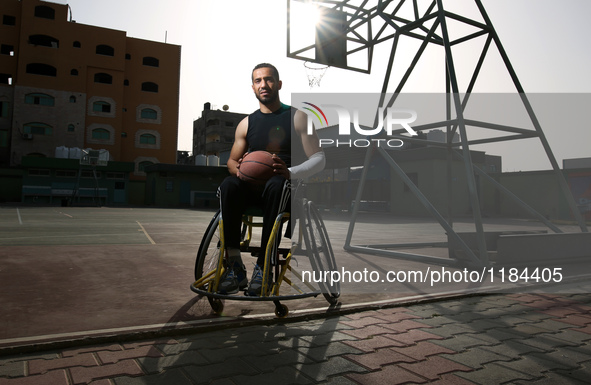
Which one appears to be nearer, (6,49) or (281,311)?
(281,311)

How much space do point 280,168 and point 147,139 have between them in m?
42.5

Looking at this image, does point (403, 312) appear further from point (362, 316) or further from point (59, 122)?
point (59, 122)

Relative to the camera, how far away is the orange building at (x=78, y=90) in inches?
1469

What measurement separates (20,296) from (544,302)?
4.55m

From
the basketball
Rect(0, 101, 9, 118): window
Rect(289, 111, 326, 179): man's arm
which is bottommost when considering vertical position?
the basketball

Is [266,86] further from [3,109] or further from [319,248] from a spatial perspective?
[3,109]

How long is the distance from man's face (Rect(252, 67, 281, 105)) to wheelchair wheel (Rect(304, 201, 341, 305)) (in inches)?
34.0

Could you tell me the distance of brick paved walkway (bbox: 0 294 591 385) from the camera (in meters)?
2.08

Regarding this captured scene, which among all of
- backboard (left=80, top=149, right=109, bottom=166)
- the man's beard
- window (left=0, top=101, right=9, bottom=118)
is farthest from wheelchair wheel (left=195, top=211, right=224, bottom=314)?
window (left=0, top=101, right=9, bottom=118)

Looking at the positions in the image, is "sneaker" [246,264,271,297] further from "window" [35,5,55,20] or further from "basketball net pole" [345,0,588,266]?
"window" [35,5,55,20]

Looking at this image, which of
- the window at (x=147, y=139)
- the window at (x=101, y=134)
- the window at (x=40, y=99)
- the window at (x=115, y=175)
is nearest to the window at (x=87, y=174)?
the window at (x=115, y=175)

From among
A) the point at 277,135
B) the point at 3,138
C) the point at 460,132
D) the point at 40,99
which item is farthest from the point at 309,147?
the point at 3,138

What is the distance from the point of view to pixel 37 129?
37594 mm

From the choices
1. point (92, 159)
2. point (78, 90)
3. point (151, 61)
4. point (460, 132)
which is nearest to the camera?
point (460, 132)
